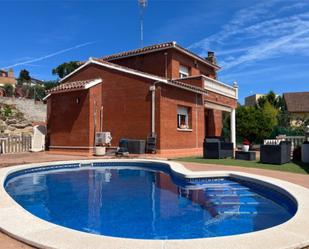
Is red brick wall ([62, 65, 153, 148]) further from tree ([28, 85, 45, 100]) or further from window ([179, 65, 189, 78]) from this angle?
tree ([28, 85, 45, 100])

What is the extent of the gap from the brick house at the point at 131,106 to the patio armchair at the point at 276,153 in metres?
6.09

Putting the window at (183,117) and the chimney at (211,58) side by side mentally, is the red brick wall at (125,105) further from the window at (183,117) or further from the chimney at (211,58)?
the chimney at (211,58)

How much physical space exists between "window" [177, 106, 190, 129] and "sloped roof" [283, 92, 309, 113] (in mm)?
45197

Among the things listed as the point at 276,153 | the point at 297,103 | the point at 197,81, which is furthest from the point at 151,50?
the point at 297,103

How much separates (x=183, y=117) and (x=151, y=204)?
1368 centimetres

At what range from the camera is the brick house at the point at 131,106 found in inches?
720

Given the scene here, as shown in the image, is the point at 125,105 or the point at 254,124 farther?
the point at 254,124

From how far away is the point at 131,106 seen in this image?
62.3ft

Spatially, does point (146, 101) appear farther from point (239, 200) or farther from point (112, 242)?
point (112, 242)

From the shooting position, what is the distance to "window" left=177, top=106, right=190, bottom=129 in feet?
66.9

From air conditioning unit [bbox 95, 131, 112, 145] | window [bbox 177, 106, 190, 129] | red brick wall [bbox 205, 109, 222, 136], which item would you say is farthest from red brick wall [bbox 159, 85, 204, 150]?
red brick wall [bbox 205, 109, 222, 136]

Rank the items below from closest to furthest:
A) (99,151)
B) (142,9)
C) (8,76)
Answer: (99,151) → (142,9) → (8,76)

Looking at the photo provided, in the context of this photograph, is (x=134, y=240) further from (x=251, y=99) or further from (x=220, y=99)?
(x=251, y=99)

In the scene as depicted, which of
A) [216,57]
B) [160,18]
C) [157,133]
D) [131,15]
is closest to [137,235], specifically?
[157,133]
